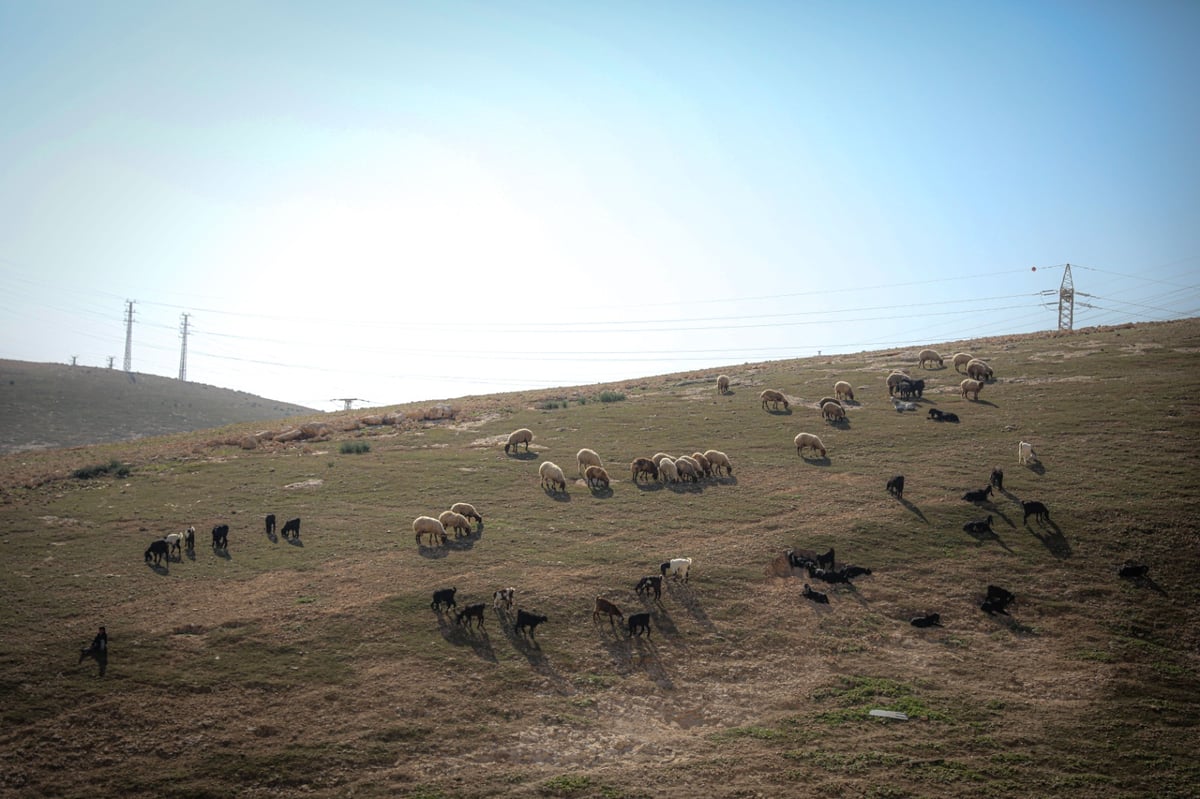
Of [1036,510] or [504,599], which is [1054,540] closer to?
[1036,510]

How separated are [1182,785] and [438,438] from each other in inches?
1547

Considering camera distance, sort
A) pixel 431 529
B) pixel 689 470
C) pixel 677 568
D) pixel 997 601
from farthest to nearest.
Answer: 1. pixel 689 470
2. pixel 431 529
3. pixel 677 568
4. pixel 997 601

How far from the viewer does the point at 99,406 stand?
97.5 m

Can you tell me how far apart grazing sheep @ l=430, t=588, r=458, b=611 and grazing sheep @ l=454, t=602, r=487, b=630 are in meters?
0.79

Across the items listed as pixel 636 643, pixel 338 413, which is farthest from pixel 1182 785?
pixel 338 413

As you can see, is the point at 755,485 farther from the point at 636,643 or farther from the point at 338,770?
the point at 338,770

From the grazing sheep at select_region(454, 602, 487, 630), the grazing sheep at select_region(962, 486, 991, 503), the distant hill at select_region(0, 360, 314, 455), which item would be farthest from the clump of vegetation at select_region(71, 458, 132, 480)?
the distant hill at select_region(0, 360, 314, 455)

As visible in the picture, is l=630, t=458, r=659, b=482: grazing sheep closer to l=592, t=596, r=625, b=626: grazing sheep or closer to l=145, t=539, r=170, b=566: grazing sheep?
l=592, t=596, r=625, b=626: grazing sheep

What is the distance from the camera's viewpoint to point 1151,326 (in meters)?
62.8

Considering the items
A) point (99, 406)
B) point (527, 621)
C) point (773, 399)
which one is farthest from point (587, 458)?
point (99, 406)

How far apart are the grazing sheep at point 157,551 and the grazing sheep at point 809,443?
28.8 metres

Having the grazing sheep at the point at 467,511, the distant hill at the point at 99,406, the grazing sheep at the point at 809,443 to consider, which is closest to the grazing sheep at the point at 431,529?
the grazing sheep at the point at 467,511

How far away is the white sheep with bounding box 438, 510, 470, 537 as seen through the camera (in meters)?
28.1

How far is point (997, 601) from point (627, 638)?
11652 millimetres
